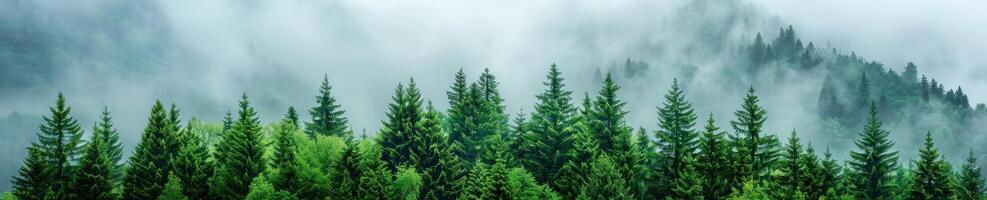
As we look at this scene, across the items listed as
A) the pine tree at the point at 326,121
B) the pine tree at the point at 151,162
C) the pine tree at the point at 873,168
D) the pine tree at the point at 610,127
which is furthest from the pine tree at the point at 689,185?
the pine tree at the point at 326,121

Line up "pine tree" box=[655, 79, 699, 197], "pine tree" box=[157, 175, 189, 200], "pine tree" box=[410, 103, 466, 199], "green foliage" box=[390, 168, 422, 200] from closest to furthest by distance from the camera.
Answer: "pine tree" box=[157, 175, 189, 200]
"green foliage" box=[390, 168, 422, 200]
"pine tree" box=[655, 79, 699, 197]
"pine tree" box=[410, 103, 466, 199]

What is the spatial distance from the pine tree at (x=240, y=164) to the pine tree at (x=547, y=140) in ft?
64.2

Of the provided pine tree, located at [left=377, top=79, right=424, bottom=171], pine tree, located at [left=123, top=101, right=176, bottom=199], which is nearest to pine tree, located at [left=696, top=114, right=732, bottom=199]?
pine tree, located at [left=377, top=79, right=424, bottom=171]

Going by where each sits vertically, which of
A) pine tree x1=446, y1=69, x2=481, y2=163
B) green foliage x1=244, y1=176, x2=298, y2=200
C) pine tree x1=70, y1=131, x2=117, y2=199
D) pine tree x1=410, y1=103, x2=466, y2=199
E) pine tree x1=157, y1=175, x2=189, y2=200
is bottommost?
green foliage x1=244, y1=176, x2=298, y2=200

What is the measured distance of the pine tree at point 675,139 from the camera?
7006 centimetres

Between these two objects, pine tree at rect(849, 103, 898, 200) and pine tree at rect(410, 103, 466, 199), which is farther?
pine tree at rect(849, 103, 898, 200)

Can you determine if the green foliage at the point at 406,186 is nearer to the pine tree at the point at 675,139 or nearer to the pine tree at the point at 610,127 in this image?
the pine tree at the point at 610,127

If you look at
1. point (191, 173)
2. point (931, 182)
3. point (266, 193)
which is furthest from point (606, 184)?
point (191, 173)

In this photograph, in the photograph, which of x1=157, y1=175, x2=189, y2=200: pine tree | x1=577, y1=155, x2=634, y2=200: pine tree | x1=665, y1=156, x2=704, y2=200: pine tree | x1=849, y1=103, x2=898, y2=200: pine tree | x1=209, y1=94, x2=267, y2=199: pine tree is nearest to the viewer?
x1=577, y1=155, x2=634, y2=200: pine tree

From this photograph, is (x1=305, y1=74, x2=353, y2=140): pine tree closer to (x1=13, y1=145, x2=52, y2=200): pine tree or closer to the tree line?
the tree line

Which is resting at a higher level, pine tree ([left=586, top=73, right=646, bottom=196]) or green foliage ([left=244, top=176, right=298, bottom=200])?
pine tree ([left=586, top=73, right=646, bottom=196])

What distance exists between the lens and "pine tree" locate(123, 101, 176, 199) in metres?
66.3

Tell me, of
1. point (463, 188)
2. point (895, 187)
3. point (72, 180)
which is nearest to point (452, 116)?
point (463, 188)

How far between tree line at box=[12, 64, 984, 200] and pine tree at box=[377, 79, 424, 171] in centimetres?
10
